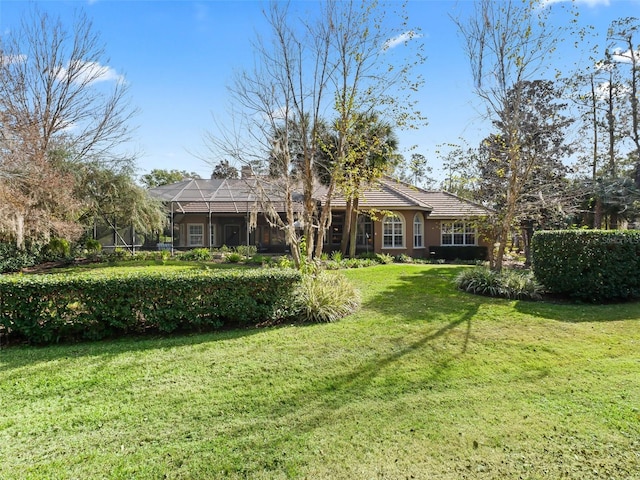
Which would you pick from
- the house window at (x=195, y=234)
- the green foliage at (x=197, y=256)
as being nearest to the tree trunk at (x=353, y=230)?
the green foliage at (x=197, y=256)

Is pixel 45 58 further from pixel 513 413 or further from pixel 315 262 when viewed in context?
pixel 513 413

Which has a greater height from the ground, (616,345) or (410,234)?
(410,234)

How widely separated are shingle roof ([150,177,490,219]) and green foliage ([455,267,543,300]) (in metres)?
10.7

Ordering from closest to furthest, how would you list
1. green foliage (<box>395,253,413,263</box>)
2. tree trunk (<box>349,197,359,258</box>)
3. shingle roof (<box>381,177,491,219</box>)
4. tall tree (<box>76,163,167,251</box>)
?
tall tree (<box>76,163,167,251</box>) → tree trunk (<box>349,197,359,258</box>) → green foliage (<box>395,253,413,263</box>) → shingle roof (<box>381,177,491,219</box>)

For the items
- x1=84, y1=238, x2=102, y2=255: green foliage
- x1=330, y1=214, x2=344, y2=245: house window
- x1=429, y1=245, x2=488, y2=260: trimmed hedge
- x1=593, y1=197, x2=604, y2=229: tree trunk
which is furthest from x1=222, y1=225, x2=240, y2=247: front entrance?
x1=593, y1=197, x2=604, y2=229: tree trunk

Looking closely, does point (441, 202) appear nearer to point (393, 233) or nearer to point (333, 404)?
point (393, 233)

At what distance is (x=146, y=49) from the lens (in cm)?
1062

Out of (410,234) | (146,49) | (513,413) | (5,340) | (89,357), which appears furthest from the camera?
(410,234)

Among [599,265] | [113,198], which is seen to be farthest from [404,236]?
[113,198]

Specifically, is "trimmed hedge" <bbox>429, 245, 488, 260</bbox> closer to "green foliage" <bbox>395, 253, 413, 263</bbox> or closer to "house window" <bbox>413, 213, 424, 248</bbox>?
"house window" <bbox>413, 213, 424, 248</bbox>

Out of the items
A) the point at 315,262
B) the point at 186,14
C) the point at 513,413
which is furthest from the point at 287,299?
→ the point at 186,14

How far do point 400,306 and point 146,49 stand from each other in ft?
33.9

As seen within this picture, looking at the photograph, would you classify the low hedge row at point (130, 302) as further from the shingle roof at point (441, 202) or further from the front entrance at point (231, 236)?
the front entrance at point (231, 236)

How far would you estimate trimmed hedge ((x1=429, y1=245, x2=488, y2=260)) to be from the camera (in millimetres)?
21547
